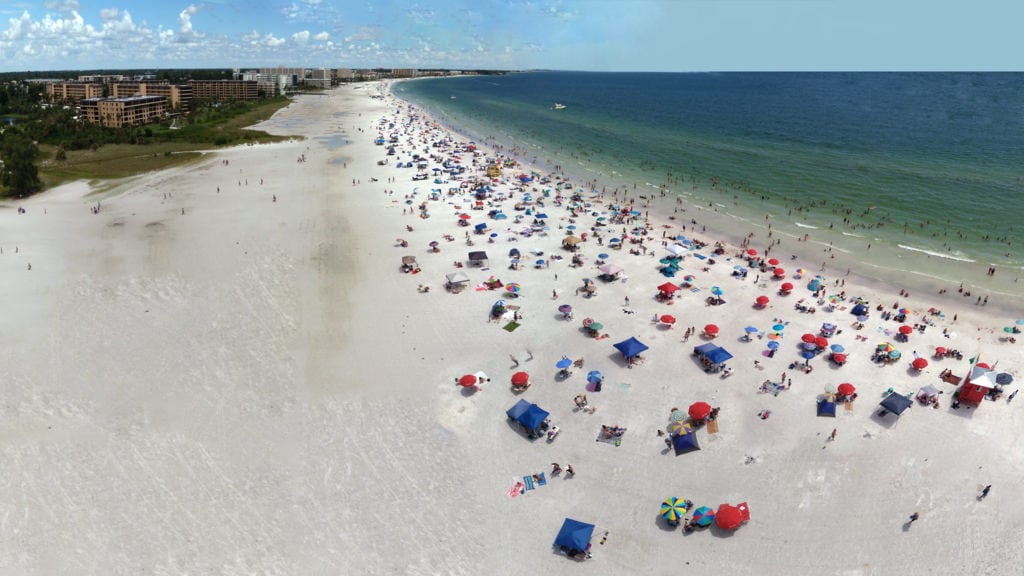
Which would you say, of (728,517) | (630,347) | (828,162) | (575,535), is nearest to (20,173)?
(630,347)

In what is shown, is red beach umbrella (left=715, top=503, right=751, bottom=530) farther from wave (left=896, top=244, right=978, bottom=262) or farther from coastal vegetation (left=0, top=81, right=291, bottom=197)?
coastal vegetation (left=0, top=81, right=291, bottom=197)

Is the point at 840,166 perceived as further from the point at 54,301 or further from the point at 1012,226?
the point at 54,301

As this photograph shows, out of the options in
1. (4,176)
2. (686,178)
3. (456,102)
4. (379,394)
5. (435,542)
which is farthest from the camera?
(456,102)

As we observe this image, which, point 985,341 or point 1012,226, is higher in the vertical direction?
point 1012,226

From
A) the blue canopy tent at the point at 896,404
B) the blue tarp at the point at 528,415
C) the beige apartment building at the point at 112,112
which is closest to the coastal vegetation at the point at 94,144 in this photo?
the beige apartment building at the point at 112,112

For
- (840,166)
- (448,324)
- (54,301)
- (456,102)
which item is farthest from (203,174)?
(456,102)

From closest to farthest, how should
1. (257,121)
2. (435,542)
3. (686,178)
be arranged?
(435,542) → (686,178) → (257,121)

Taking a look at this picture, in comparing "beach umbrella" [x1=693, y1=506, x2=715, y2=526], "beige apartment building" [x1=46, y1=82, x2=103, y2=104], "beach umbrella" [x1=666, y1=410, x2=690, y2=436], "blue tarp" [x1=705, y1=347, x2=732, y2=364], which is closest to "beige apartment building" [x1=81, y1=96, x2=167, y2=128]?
"beige apartment building" [x1=46, y1=82, x2=103, y2=104]
